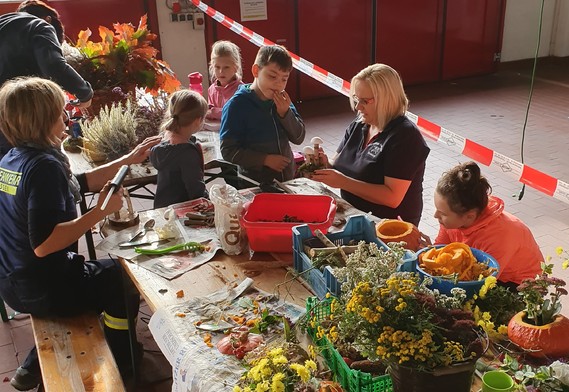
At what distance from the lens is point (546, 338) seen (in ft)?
5.60

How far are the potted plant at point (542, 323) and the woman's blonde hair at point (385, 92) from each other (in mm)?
1448

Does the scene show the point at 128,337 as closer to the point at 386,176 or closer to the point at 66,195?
the point at 66,195

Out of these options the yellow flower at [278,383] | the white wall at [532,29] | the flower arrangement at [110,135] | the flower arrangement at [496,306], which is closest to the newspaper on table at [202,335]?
the yellow flower at [278,383]

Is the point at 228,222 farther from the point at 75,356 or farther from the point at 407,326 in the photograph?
the point at 407,326

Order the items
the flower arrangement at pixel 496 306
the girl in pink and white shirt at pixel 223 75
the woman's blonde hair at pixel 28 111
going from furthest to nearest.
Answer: the girl in pink and white shirt at pixel 223 75, the woman's blonde hair at pixel 28 111, the flower arrangement at pixel 496 306

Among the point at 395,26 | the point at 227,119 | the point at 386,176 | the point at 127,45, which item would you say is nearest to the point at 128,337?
the point at 227,119

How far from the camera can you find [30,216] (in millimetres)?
2443

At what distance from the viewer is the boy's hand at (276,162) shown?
11.0 feet

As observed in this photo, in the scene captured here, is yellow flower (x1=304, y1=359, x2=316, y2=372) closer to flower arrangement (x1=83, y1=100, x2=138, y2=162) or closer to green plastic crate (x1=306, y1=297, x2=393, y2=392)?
green plastic crate (x1=306, y1=297, x2=393, y2=392)

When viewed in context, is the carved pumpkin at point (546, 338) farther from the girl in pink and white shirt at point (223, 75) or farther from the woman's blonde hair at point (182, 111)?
the girl in pink and white shirt at point (223, 75)

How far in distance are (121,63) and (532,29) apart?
8259 millimetres

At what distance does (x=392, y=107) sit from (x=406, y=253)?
1.21 m

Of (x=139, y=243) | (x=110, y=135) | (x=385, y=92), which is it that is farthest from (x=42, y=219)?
(x=385, y=92)

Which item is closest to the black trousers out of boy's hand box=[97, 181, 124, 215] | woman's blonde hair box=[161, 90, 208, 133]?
boy's hand box=[97, 181, 124, 215]
